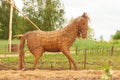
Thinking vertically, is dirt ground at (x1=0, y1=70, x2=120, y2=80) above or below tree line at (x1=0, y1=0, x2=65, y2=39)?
below

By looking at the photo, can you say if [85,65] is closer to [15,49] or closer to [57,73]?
[57,73]

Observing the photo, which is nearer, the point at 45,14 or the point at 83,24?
the point at 83,24

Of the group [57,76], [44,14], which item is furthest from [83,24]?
[44,14]

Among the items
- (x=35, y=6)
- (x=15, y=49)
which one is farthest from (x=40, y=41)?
(x=35, y=6)

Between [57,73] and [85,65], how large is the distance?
3587 mm

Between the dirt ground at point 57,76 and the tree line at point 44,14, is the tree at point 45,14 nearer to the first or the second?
the tree line at point 44,14

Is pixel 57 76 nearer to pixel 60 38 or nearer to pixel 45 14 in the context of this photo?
pixel 60 38

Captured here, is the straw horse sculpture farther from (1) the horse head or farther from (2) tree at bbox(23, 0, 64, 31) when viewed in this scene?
(2) tree at bbox(23, 0, 64, 31)

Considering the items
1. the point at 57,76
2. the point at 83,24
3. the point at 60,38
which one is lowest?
the point at 57,76

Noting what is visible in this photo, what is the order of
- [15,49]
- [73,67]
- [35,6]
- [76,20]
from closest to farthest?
1. [76,20]
2. [73,67]
3. [15,49]
4. [35,6]

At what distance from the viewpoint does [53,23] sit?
32.9m

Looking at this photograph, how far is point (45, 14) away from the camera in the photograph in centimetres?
3269

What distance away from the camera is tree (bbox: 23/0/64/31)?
107ft

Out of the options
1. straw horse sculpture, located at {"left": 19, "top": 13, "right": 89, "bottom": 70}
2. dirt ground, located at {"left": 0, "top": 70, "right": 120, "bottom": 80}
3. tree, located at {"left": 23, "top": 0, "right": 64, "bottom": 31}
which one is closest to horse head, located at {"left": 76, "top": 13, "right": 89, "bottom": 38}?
straw horse sculpture, located at {"left": 19, "top": 13, "right": 89, "bottom": 70}
